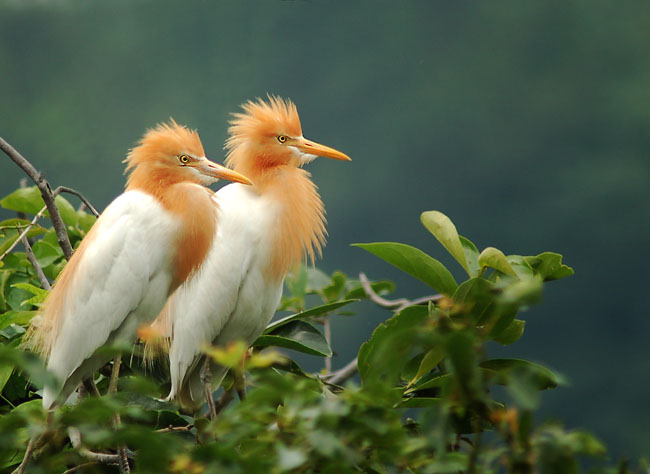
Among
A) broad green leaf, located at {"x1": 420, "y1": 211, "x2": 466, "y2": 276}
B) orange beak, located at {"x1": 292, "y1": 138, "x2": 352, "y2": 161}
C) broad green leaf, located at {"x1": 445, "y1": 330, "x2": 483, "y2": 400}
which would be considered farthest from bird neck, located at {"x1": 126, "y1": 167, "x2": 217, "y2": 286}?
broad green leaf, located at {"x1": 445, "y1": 330, "x2": 483, "y2": 400}

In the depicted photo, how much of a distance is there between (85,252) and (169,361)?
34cm

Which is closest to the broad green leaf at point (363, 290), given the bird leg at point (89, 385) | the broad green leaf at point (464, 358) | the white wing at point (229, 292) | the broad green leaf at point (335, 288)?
the broad green leaf at point (335, 288)

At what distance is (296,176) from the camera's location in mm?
1378

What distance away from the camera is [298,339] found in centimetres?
116

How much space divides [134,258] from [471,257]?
519 mm

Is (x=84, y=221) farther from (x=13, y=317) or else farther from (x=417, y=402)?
(x=417, y=402)

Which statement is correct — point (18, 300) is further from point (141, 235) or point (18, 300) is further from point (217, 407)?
point (217, 407)

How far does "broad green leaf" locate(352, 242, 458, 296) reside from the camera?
0.98 meters

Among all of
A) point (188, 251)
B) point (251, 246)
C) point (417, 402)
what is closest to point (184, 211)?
point (188, 251)

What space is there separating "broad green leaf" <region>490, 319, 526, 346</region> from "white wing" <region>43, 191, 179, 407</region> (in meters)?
0.53

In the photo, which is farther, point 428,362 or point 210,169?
point 210,169

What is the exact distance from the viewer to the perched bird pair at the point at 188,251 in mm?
1111

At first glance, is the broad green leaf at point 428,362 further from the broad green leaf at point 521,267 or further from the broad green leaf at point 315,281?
the broad green leaf at point 315,281

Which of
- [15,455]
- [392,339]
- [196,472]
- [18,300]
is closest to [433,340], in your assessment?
[392,339]
